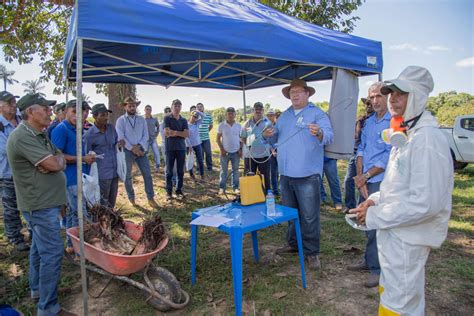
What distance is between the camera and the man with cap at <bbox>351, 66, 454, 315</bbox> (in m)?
1.69

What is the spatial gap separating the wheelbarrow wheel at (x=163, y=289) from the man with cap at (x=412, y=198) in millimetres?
1714

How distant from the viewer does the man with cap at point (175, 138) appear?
6.46 m

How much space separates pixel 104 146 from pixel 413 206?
13.3 feet

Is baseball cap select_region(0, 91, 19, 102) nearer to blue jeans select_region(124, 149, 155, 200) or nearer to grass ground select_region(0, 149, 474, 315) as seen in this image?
grass ground select_region(0, 149, 474, 315)

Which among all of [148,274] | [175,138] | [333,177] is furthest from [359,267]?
[175,138]

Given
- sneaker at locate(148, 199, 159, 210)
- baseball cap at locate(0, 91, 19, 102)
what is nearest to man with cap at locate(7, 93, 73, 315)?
baseball cap at locate(0, 91, 19, 102)

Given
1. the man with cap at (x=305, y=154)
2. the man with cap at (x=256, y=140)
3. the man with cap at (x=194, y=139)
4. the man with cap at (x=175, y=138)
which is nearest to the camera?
the man with cap at (x=305, y=154)

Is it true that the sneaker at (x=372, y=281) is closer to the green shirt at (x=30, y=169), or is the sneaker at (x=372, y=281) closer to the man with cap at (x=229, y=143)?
the green shirt at (x=30, y=169)

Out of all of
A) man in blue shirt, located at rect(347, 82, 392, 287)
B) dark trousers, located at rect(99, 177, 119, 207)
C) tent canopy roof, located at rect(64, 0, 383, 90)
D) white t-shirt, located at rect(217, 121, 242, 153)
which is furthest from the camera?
white t-shirt, located at rect(217, 121, 242, 153)

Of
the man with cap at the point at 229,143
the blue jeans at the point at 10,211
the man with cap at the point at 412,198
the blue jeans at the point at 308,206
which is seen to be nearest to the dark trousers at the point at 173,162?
the man with cap at the point at 229,143

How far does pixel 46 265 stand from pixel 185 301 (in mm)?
1202

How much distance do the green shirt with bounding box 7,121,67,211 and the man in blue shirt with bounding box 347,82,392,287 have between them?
9.32 feet

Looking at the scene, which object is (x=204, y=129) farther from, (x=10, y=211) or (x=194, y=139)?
(x=10, y=211)

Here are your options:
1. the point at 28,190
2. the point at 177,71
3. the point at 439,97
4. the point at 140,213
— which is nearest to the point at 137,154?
the point at 140,213
